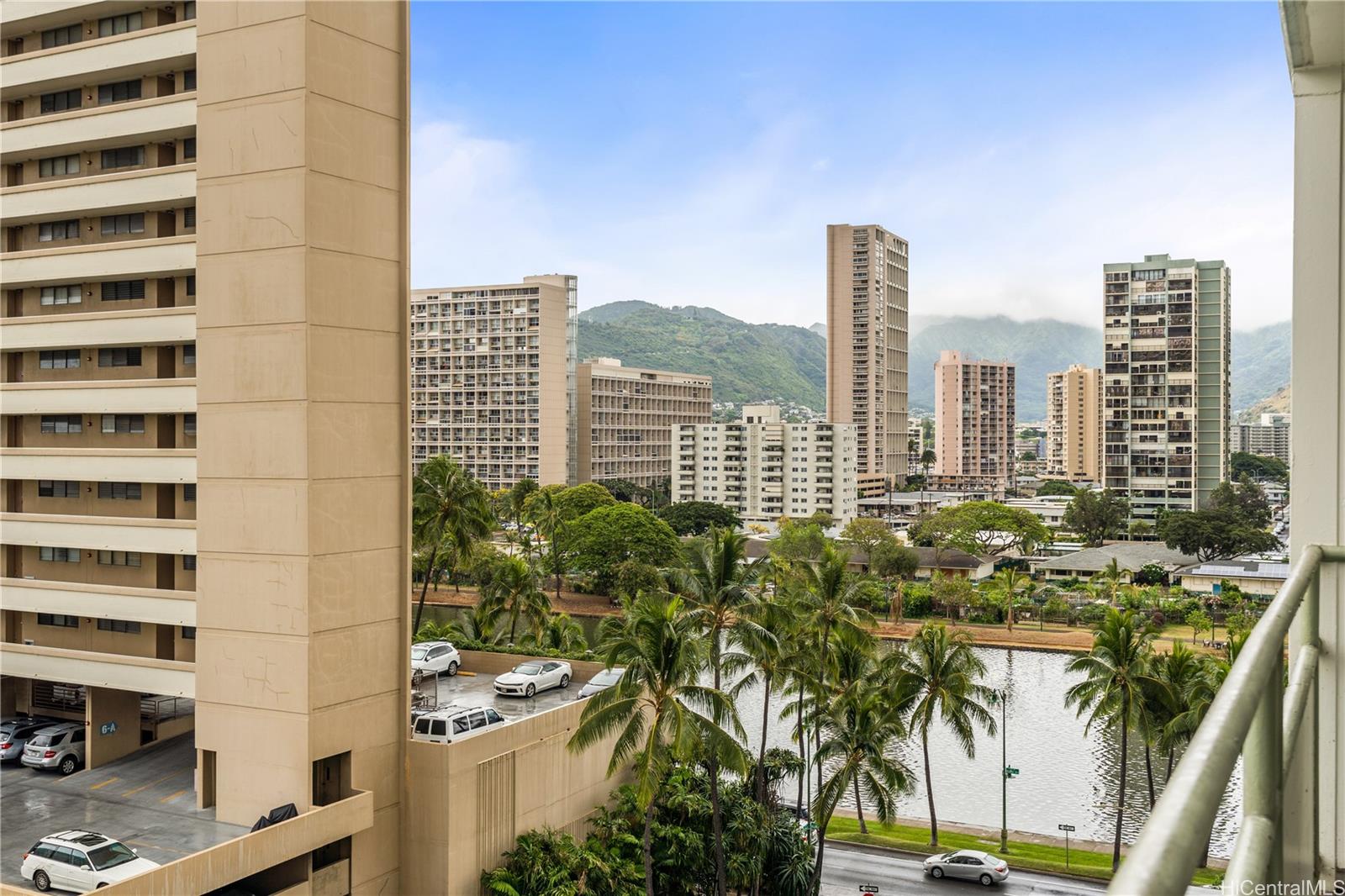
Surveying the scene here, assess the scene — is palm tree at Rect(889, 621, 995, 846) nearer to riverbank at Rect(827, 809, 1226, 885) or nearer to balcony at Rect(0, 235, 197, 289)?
riverbank at Rect(827, 809, 1226, 885)

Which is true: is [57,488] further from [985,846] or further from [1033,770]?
[1033,770]

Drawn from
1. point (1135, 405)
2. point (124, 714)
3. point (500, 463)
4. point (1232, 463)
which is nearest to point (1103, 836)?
point (124, 714)

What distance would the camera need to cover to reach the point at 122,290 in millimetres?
16719

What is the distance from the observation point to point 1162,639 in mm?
36156

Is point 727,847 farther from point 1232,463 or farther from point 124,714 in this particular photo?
point 1232,463

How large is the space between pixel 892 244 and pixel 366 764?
80.8m

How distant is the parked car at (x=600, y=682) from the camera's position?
1830cm

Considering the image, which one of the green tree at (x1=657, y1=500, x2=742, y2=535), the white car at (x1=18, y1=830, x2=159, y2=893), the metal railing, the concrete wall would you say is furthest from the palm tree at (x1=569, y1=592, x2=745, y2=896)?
the green tree at (x1=657, y1=500, x2=742, y2=535)

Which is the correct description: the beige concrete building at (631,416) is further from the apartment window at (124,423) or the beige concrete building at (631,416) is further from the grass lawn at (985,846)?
the apartment window at (124,423)

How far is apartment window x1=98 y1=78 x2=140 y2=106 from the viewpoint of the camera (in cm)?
1639

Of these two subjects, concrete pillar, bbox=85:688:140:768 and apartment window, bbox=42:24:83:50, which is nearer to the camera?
concrete pillar, bbox=85:688:140:768

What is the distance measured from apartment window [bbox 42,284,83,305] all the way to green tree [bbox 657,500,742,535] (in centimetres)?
4200

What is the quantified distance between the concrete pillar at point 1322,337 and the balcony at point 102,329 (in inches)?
587

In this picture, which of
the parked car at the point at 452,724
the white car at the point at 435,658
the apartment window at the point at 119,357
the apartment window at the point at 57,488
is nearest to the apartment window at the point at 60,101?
the apartment window at the point at 119,357
